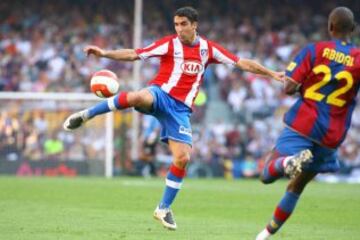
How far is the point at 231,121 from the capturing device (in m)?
26.7

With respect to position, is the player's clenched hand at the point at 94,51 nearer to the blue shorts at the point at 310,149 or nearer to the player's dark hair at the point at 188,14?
the player's dark hair at the point at 188,14

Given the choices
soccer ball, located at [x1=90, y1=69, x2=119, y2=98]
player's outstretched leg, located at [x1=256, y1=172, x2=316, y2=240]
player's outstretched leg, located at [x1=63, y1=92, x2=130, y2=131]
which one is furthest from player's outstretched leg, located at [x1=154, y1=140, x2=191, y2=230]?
player's outstretched leg, located at [x1=256, y1=172, x2=316, y2=240]

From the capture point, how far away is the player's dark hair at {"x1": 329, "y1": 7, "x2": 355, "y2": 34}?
8.69 m

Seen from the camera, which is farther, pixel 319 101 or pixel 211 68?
pixel 211 68

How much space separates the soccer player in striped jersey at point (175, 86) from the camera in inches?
426

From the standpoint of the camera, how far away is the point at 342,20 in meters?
8.72

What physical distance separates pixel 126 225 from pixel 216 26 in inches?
788

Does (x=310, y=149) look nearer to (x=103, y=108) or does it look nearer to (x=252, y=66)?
(x=252, y=66)

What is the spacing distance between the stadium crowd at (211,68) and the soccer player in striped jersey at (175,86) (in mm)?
12714

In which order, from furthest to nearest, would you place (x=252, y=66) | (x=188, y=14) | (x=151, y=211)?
(x=151, y=211), (x=252, y=66), (x=188, y=14)

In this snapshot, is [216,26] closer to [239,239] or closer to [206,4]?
[206,4]

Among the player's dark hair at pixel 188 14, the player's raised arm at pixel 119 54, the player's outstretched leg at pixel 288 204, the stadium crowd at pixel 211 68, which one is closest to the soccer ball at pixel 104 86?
the player's raised arm at pixel 119 54

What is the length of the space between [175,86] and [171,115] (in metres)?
0.36

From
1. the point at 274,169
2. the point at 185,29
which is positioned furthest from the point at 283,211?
the point at 185,29
